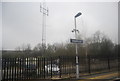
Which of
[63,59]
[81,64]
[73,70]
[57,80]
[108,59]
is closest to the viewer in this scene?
[57,80]

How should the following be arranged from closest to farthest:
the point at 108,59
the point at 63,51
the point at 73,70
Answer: the point at 73,70 → the point at 108,59 → the point at 63,51

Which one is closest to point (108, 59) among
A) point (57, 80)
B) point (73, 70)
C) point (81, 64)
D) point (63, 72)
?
point (81, 64)

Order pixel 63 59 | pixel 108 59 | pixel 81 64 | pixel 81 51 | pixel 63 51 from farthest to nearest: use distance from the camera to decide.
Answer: pixel 81 51, pixel 63 51, pixel 108 59, pixel 81 64, pixel 63 59

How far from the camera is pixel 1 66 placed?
27.4 feet

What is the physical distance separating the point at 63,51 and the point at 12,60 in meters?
17.9

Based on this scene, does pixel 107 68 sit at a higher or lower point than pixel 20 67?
lower

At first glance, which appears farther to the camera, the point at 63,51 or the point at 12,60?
the point at 63,51

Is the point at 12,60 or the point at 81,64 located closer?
the point at 12,60

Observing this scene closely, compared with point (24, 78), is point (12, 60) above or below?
above

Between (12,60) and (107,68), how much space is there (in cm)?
1225

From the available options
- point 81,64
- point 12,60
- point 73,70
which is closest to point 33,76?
point 12,60

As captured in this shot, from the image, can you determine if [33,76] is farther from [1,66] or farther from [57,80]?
[1,66]

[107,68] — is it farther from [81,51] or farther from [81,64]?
[81,51]

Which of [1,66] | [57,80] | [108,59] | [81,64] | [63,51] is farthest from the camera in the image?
[63,51]
